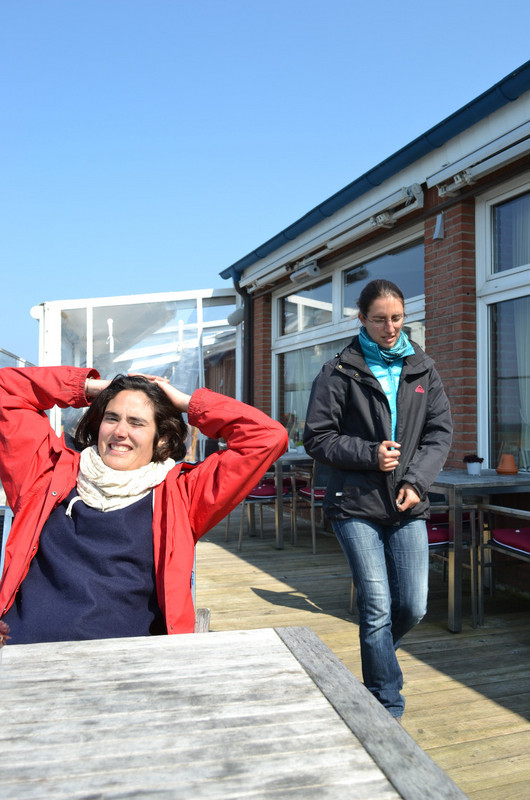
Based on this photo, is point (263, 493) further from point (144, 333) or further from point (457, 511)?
point (144, 333)

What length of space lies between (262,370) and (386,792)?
7.85 meters

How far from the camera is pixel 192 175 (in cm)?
1341

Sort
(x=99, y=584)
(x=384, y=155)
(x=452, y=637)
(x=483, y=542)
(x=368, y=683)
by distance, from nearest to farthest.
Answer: (x=99, y=584) → (x=368, y=683) → (x=452, y=637) → (x=483, y=542) → (x=384, y=155)

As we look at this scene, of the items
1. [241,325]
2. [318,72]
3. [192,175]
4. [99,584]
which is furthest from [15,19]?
[99,584]

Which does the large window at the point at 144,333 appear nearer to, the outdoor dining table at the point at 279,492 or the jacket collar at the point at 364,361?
the outdoor dining table at the point at 279,492

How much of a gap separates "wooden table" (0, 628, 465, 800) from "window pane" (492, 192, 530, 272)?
3.84 m

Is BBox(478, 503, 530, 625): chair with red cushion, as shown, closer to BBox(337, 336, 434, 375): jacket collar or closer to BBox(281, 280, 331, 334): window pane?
BBox(337, 336, 434, 375): jacket collar

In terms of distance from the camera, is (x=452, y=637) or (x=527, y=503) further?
(x=527, y=503)

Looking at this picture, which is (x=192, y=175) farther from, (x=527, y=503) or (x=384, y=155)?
(x=527, y=503)

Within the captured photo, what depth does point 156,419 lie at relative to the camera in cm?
190

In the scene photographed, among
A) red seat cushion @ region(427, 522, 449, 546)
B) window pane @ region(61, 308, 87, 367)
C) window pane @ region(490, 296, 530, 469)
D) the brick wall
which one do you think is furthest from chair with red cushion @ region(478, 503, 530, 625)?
window pane @ region(61, 308, 87, 367)

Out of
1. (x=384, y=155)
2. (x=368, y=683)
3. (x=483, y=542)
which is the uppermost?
(x=384, y=155)

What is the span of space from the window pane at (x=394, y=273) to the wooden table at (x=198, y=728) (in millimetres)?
3953

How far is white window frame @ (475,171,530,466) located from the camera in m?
4.38
